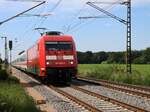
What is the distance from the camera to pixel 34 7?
107 feet

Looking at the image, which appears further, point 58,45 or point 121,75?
point 121,75

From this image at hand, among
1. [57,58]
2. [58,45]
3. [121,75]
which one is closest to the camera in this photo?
[57,58]

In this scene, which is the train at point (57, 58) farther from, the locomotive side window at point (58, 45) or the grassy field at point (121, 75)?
the grassy field at point (121, 75)

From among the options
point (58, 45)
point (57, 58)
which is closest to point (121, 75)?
point (58, 45)

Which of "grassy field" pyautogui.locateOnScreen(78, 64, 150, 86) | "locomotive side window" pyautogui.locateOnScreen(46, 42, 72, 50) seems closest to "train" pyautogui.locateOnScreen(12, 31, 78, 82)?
"locomotive side window" pyautogui.locateOnScreen(46, 42, 72, 50)

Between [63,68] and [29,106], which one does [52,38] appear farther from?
[29,106]

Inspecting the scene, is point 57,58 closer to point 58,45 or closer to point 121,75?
point 58,45

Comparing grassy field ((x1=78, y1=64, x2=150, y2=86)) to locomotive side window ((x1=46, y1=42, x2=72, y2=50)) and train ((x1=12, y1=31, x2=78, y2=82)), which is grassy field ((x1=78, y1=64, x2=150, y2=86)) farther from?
locomotive side window ((x1=46, y1=42, x2=72, y2=50))

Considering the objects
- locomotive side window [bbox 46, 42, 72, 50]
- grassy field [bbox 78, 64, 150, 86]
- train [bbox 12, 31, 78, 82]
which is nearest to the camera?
train [bbox 12, 31, 78, 82]

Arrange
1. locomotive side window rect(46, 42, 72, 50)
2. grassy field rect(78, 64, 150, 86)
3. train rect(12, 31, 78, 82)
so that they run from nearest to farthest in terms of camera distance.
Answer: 1. train rect(12, 31, 78, 82)
2. locomotive side window rect(46, 42, 72, 50)
3. grassy field rect(78, 64, 150, 86)

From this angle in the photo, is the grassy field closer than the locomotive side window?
No

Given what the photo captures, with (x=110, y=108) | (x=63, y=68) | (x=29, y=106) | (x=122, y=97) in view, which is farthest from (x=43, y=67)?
(x=29, y=106)

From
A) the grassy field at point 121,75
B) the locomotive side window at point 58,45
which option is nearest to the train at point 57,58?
the locomotive side window at point 58,45

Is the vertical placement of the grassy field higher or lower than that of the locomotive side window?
lower
